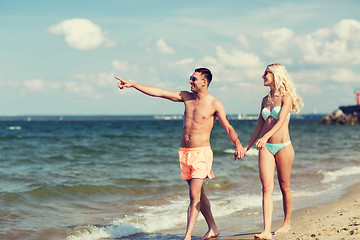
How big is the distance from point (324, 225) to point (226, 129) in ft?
6.64

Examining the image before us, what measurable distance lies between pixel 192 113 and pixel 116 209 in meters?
4.39

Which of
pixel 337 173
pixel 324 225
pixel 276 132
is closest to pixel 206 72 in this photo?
pixel 276 132

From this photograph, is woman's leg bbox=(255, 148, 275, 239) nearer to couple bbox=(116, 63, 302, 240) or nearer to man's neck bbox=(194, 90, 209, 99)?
couple bbox=(116, 63, 302, 240)

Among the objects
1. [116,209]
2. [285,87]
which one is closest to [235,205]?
[116,209]

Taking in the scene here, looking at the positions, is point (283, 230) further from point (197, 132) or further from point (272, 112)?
point (197, 132)

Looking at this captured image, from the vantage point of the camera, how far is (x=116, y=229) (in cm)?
673

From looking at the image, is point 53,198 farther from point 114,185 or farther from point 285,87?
point 285,87

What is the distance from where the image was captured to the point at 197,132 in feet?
16.4

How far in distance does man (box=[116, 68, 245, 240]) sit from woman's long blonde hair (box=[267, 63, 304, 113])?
769mm

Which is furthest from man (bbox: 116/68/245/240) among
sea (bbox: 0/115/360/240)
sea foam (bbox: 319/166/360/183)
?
sea foam (bbox: 319/166/360/183)

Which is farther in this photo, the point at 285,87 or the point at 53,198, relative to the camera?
the point at 53,198

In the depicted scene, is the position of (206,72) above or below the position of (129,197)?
above

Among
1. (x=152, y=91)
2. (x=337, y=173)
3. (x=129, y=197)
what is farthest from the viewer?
(x=337, y=173)

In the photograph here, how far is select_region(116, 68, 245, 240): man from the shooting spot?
4906 millimetres
